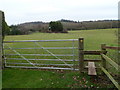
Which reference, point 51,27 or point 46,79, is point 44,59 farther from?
point 51,27

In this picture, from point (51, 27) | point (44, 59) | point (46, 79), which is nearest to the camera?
point (46, 79)

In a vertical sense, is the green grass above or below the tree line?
below

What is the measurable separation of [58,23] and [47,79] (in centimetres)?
2602

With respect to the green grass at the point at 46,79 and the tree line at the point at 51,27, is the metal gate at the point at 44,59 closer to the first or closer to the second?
the green grass at the point at 46,79

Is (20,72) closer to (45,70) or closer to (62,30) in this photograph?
(45,70)

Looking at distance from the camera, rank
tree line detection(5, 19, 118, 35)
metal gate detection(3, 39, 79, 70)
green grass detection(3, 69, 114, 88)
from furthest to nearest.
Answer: tree line detection(5, 19, 118, 35) < metal gate detection(3, 39, 79, 70) < green grass detection(3, 69, 114, 88)

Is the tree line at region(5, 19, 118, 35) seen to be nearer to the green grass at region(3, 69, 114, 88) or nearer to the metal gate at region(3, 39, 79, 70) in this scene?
the metal gate at region(3, 39, 79, 70)

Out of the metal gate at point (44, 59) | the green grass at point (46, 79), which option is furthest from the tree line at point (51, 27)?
the green grass at point (46, 79)

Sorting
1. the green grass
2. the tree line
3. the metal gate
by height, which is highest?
the tree line

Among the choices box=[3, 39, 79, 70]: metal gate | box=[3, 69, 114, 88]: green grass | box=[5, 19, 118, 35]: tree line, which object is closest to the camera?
box=[3, 69, 114, 88]: green grass

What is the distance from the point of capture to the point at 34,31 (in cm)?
3306

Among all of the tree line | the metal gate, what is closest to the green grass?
the metal gate

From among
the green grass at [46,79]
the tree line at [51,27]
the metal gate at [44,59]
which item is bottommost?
the green grass at [46,79]

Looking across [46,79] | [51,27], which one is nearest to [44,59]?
[46,79]
